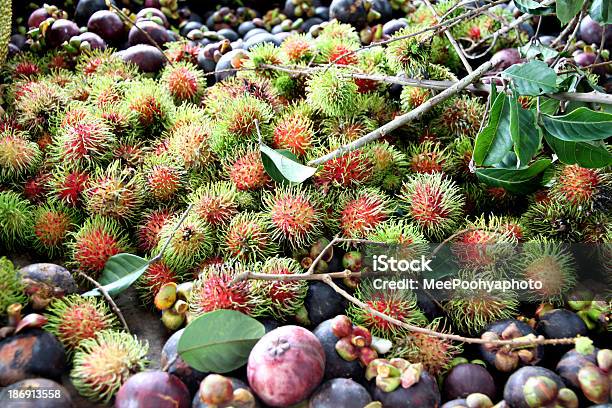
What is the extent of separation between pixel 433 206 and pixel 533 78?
0.34m

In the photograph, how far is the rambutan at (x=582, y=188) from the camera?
121 cm

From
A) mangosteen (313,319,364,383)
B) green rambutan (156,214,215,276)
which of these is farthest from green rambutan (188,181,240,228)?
mangosteen (313,319,364,383)

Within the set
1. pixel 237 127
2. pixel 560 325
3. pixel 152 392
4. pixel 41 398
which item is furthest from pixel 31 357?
pixel 560 325

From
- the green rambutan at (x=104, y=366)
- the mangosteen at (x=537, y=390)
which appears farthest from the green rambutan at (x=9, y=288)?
the mangosteen at (x=537, y=390)

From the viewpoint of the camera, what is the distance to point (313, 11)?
228cm

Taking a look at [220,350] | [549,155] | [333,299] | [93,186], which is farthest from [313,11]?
[220,350]

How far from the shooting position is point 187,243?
1175 mm

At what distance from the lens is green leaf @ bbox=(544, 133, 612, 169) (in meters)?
1.16

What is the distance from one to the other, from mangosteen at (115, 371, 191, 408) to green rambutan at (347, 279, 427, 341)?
35cm

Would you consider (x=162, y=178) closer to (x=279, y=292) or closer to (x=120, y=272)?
(x=120, y=272)

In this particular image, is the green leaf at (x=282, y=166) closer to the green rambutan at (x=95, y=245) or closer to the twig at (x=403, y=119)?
the twig at (x=403, y=119)

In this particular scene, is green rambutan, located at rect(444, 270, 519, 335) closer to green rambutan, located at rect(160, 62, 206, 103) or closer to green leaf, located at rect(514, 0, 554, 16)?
green leaf, located at rect(514, 0, 554, 16)

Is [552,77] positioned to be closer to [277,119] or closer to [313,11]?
[277,119]

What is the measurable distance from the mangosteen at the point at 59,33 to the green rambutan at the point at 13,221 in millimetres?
734
